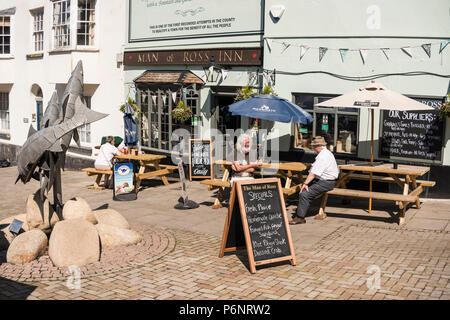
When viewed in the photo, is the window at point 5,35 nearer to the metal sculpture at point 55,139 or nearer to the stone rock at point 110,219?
the metal sculpture at point 55,139

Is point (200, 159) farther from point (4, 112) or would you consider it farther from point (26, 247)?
point (4, 112)

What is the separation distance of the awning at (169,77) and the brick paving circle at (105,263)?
286 inches

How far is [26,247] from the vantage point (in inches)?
286

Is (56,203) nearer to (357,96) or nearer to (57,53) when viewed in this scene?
(357,96)

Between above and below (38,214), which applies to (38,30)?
above

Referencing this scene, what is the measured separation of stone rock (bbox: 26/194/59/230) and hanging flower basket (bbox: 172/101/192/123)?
7100 mm

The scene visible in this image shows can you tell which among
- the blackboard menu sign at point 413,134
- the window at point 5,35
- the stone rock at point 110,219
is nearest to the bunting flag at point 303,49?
the blackboard menu sign at point 413,134

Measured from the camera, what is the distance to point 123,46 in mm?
17250

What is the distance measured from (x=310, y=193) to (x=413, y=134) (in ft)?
11.1

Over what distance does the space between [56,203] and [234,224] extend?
297cm

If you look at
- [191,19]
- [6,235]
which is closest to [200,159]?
[191,19]

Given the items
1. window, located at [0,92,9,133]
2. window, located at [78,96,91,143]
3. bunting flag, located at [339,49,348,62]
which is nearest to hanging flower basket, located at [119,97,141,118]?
window, located at [78,96,91,143]

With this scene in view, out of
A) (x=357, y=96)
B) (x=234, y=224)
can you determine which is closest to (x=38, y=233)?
(x=234, y=224)

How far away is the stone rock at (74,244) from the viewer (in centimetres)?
711
